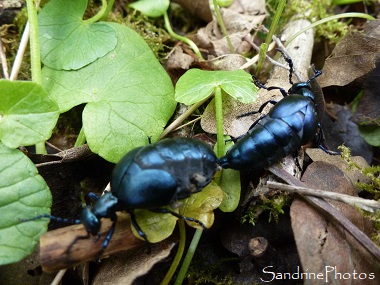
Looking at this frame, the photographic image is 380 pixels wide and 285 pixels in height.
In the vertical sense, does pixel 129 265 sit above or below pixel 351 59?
below

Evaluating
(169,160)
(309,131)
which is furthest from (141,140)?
(309,131)

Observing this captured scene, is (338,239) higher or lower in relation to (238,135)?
lower

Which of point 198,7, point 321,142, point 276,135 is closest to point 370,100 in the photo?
point 321,142

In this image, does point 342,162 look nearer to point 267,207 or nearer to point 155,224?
point 267,207

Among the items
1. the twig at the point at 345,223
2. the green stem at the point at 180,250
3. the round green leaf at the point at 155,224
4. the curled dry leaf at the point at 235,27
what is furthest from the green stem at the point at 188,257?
the curled dry leaf at the point at 235,27

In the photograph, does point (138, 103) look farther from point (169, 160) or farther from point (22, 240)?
point (22, 240)
